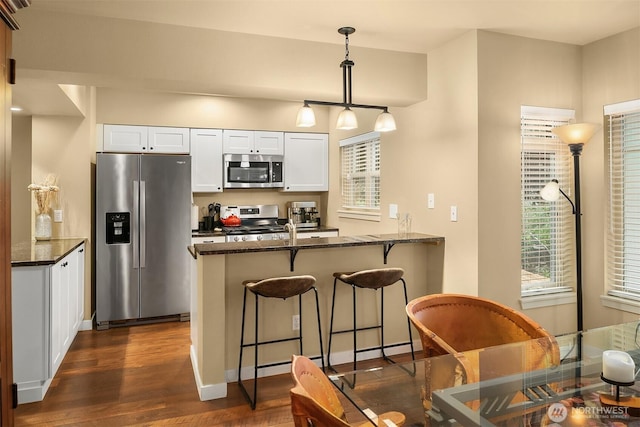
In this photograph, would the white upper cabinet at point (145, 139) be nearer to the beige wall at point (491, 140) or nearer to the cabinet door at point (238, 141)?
the cabinet door at point (238, 141)

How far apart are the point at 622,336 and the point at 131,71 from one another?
3244 mm

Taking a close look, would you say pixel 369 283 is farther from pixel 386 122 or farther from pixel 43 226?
pixel 43 226

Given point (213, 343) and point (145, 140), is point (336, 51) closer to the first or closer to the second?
point (213, 343)

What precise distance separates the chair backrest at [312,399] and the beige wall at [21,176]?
454cm

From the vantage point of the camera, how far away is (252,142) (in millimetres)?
5633

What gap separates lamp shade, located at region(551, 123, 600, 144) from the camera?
3125mm

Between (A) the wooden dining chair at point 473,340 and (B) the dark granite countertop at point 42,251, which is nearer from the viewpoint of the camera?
(A) the wooden dining chair at point 473,340

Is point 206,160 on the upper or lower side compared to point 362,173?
upper

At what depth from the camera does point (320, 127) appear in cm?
594

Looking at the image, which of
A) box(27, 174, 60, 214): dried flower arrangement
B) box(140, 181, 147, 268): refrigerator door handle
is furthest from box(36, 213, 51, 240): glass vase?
box(140, 181, 147, 268): refrigerator door handle

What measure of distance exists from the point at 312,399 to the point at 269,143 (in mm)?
4812

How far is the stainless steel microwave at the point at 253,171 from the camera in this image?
5.51 metres

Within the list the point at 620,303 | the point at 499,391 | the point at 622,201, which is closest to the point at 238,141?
the point at 622,201

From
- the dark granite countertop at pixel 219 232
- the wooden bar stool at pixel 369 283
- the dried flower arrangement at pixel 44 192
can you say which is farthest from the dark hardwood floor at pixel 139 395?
the dark granite countertop at pixel 219 232
